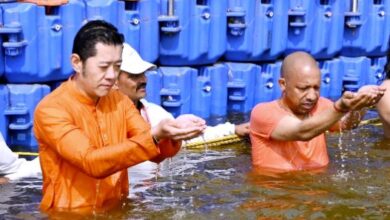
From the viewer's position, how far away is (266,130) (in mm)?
6418

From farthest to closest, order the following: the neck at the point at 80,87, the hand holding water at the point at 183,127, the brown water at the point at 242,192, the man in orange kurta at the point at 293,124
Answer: the man in orange kurta at the point at 293,124
the brown water at the point at 242,192
the neck at the point at 80,87
the hand holding water at the point at 183,127

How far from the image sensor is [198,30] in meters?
9.23

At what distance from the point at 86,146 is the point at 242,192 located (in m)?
1.68

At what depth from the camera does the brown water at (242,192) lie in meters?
5.50


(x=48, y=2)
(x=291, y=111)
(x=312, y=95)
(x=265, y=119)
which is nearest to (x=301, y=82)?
(x=312, y=95)

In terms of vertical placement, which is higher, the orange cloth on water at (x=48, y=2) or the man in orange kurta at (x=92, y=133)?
the orange cloth on water at (x=48, y=2)

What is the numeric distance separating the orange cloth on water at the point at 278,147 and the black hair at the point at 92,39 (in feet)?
6.02

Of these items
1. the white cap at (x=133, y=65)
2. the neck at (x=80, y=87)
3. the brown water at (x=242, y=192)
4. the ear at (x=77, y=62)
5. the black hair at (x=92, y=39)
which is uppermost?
the black hair at (x=92, y=39)

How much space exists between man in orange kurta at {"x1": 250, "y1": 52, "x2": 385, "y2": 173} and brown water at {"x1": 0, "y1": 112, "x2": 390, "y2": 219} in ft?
0.43

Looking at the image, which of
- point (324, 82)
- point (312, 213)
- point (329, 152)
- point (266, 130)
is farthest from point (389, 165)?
point (324, 82)

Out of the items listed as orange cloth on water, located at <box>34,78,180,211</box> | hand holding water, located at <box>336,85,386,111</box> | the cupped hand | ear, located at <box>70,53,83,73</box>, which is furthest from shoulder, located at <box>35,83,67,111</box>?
the cupped hand

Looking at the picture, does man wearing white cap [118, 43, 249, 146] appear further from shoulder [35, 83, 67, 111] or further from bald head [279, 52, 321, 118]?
shoulder [35, 83, 67, 111]

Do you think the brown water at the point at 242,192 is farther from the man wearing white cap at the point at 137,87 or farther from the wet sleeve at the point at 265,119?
the wet sleeve at the point at 265,119

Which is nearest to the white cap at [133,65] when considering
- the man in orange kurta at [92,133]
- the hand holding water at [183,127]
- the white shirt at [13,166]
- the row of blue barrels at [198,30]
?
the white shirt at [13,166]
